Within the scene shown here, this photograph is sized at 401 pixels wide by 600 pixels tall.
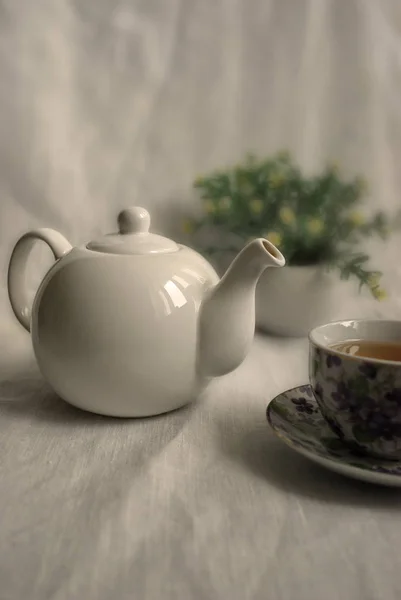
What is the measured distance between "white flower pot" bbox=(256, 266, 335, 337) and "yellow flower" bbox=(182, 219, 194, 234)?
16cm

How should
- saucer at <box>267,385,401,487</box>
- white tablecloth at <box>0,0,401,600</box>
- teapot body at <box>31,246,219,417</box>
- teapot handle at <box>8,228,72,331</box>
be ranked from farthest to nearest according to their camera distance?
white tablecloth at <box>0,0,401,600</box>, teapot handle at <box>8,228,72,331</box>, teapot body at <box>31,246,219,417</box>, saucer at <box>267,385,401,487</box>

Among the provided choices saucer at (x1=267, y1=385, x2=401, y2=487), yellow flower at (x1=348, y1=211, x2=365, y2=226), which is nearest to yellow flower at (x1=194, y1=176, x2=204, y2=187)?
yellow flower at (x1=348, y1=211, x2=365, y2=226)

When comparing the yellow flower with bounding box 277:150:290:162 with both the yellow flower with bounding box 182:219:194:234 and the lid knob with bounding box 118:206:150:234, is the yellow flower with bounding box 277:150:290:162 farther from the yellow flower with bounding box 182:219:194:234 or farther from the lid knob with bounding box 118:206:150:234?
the lid knob with bounding box 118:206:150:234

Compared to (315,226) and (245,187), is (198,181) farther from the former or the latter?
(315,226)

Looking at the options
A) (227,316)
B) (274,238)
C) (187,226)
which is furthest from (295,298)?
(227,316)

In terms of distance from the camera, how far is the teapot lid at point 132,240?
0.62 m

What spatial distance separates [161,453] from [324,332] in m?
0.18

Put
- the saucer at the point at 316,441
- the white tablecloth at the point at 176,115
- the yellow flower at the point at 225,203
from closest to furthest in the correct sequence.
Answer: the saucer at the point at 316,441
the white tablecloth at the point at 176,115
the yellow flower at the point at 225,203

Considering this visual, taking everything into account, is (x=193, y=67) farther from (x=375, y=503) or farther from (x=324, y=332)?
(x=375, y=503)

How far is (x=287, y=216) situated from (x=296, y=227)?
0.03 meters

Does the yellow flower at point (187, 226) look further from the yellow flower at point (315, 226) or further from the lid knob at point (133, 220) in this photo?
the lid knob at point (133, 220)

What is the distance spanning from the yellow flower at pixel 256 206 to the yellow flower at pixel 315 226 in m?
0.07

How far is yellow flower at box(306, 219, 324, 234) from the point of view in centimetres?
89

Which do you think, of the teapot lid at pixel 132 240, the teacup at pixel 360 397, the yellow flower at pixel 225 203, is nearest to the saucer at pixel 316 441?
the teacup at pixel 360 397
